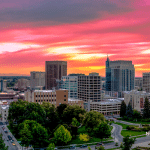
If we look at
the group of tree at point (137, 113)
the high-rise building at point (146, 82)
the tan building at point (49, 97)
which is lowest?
the group of tree at point (137, 113)

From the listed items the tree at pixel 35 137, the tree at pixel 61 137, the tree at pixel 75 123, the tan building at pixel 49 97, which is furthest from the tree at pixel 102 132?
the tan building at pixel 49 97

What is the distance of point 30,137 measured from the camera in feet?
134

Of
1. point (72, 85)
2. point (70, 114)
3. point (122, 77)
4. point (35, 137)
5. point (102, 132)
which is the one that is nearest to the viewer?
point (35, 137)

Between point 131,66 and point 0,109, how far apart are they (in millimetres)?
102110

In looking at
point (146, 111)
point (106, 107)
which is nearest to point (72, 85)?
point (106, 107)

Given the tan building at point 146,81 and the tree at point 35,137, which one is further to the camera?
the tan building at point 146,81

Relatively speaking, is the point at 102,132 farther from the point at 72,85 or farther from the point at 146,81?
the point at 146,81

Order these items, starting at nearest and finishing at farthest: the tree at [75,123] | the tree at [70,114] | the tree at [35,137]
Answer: the tree at [35,137] < the tree at [75,123] < the tree at [70,114]

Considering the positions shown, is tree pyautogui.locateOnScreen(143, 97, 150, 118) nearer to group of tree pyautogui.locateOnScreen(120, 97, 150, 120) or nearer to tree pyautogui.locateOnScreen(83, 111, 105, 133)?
group of tree pyautogui.locateOnScreen(120, 97, 150, 120)

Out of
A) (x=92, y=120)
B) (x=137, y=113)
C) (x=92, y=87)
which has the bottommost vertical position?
(x=137, y=113)

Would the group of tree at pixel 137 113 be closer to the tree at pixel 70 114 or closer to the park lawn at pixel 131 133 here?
the park lawn at pixel 131 133

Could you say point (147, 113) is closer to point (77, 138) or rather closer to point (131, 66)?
point (77, 138)

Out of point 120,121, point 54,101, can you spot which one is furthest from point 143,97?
point 54,101

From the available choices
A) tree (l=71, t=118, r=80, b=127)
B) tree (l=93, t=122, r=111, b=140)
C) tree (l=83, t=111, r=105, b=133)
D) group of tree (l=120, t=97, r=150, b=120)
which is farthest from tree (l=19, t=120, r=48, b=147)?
group of tree (l=120, t=97, r=150, b=120)
